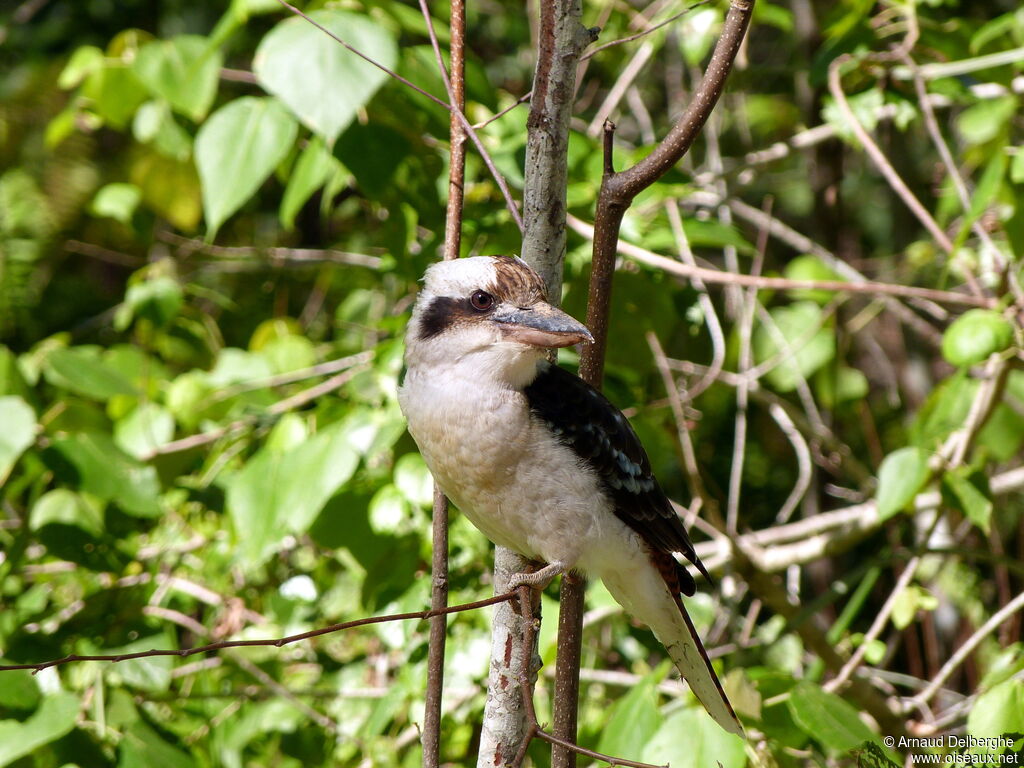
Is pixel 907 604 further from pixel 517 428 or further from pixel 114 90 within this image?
pixel 114 90

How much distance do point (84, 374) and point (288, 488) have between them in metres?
0.91

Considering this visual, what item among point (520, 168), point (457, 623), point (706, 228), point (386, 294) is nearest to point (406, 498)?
point (457, 623)

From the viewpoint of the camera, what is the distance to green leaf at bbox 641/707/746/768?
2.08 metres

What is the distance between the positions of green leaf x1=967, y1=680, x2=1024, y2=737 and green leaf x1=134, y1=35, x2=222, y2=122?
245cm

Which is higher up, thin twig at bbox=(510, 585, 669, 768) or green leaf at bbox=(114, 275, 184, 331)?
thin twig at bbox=(510, 585, 669, 768)

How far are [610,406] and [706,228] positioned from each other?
3.05 feet

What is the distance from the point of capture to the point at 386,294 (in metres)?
3.84

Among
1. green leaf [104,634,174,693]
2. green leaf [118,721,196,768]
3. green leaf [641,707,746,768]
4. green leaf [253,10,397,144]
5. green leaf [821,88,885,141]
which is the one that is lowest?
green leaf [118,721,196,768]

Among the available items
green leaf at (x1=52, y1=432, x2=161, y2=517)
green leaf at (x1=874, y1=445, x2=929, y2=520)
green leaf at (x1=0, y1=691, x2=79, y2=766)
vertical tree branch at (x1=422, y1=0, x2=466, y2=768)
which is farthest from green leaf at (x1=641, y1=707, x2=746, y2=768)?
green leaf at (x1=52, y1=432, x2=161, y2=517)

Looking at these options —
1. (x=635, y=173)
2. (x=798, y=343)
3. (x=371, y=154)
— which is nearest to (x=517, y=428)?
(x=635, y=173)

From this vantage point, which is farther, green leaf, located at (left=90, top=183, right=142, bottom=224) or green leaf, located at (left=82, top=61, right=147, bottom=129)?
green leaf, located at (left=90, top=183, right=142, bottom=224)

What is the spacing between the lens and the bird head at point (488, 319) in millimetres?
1751

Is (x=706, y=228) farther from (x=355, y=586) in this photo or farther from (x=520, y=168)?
(x=355, y=586)

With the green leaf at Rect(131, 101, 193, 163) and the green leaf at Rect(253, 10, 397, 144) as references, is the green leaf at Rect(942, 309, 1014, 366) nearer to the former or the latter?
the green leaf at Rect(253, 10, 397, 144)
